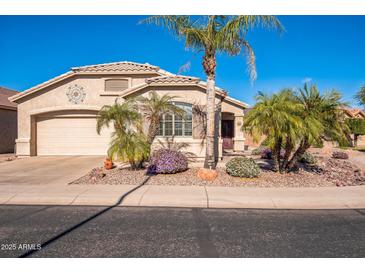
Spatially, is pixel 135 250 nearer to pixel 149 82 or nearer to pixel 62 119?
pixel 149 82

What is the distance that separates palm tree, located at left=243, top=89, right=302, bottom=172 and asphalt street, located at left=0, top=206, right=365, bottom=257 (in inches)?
142

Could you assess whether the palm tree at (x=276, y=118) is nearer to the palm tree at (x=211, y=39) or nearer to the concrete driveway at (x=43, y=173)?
the palm tree at (x=211, y=39)

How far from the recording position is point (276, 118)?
8703 mm

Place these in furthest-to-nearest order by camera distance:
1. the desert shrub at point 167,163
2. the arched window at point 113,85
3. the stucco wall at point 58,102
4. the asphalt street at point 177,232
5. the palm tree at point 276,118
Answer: the arched window at point 113,85
the stucco wall at point 58,102
the desert shrub at point 167,163
the palm tree at point 276,118
the asphalt street at point 177,232

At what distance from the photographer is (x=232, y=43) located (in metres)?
9.68

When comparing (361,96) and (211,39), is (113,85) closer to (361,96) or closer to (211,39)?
(211,39)

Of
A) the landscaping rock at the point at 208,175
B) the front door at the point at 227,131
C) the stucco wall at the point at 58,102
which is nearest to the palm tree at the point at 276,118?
the landscaping rock at the point at 208,175

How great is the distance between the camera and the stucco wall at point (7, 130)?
17828 mm

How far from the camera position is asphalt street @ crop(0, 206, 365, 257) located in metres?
3.92

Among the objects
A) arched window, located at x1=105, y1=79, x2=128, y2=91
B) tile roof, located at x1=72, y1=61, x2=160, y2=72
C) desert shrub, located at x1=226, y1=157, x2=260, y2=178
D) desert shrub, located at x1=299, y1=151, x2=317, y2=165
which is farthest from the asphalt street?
tile roof, located at x1=72, y1=61, x2=160, y2=72

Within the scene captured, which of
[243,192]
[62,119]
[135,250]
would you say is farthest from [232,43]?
[62,119]

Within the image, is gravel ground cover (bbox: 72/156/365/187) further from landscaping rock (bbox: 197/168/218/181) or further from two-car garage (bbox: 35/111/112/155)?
two-car garage (bbox: 35/111/112/155)

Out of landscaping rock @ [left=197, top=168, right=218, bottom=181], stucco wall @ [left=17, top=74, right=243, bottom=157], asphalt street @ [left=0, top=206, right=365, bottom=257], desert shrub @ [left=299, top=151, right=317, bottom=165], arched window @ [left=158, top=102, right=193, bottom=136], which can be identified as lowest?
asphalt street @ [left=0, top=206, right=365, bottom=257]

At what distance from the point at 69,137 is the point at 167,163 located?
395 inches
